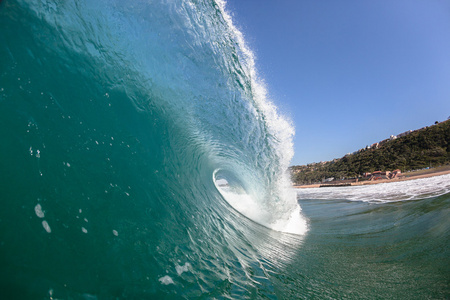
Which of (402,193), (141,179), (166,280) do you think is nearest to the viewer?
(166,280)

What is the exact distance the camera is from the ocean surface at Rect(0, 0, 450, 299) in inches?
75.0

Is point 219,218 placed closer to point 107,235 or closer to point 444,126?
point 107,235

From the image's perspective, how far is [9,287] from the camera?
133 centimetres

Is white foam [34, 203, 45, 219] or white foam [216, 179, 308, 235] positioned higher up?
white foam [216, 179, 308, 235]

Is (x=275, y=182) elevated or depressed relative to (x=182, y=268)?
elevated

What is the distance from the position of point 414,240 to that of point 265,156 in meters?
4.23

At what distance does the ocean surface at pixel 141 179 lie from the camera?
75.0 inches

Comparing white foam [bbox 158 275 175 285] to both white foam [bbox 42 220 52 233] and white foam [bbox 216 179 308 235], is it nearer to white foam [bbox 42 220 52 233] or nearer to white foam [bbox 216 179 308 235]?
white foam [bbox 42 220 52 233]

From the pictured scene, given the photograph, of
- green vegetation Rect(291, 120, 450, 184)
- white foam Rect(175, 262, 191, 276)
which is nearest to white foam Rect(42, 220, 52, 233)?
white foam Rect(175, 262, 191, 276)

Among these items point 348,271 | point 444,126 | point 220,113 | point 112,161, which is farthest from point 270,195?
point 444,126

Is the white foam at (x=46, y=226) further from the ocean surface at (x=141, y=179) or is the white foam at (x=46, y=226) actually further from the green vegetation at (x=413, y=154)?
the green vegetation at (x=413, y=154)

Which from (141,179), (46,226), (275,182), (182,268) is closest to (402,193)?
(275,182)

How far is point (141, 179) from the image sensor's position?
3.71 m

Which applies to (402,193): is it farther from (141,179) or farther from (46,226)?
(46,226)
